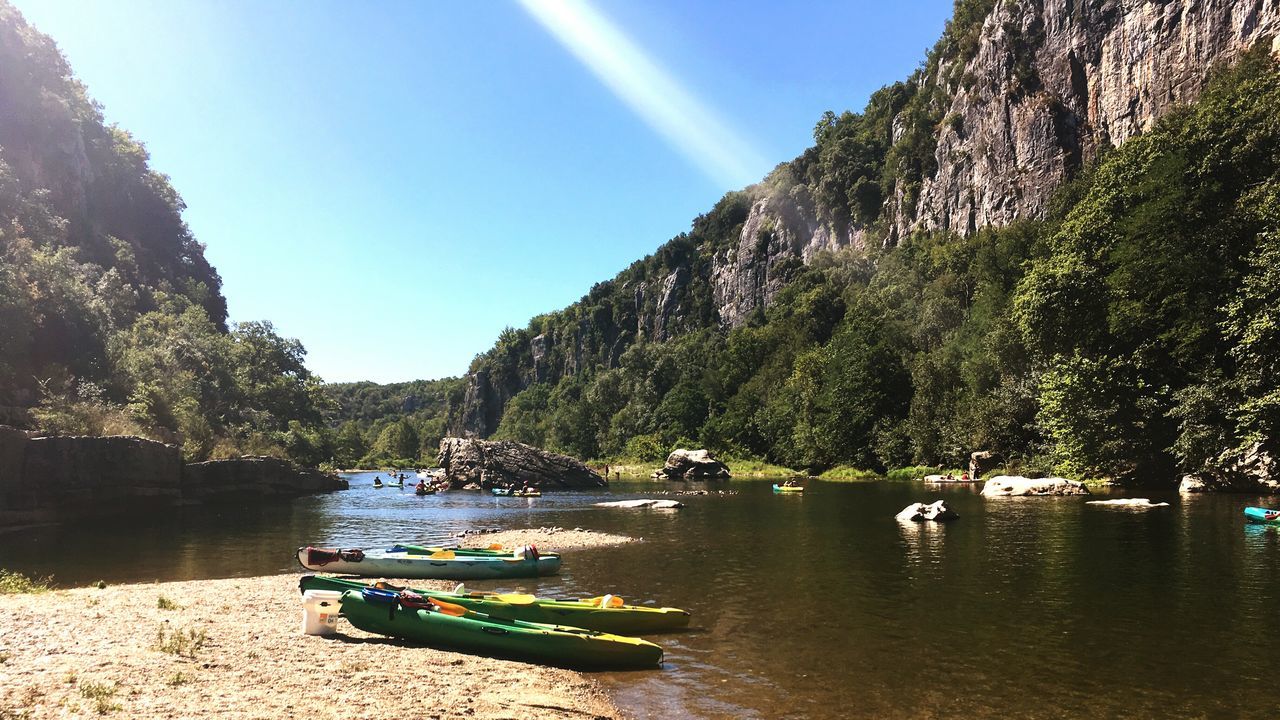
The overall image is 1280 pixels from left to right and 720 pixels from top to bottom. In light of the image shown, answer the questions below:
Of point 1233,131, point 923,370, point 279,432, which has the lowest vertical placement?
point 279,432

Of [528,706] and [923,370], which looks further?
[923,370]

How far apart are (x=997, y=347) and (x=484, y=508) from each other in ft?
159

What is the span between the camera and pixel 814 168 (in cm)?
15900

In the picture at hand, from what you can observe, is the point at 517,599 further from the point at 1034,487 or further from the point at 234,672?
the point at 1034,487

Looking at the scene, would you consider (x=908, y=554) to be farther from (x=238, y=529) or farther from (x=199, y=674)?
(x=238, y=529)

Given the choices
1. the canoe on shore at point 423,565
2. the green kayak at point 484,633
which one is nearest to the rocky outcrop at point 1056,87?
the canoe on shore at point 423,565

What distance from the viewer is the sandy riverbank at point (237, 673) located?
9164 millimetres

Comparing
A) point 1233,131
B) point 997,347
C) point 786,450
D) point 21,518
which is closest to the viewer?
point 21,518

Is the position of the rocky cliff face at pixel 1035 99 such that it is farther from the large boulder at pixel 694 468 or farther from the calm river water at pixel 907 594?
the calm river water at pixel 907 594

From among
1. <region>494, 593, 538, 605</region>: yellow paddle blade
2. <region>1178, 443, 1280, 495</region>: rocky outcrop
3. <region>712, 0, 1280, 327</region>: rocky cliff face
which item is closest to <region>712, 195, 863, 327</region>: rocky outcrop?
<region>712, 0, 1280, 327</region>: rocky cliff face

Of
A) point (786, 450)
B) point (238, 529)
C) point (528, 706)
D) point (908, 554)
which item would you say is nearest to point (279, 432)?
point (238, 529)

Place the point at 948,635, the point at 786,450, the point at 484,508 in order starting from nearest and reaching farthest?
the point at 948,635 < the point at 484,508 < the point at 786,450

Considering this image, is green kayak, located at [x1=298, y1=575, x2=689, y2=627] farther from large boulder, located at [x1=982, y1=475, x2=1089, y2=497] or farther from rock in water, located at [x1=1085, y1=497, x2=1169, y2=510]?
large boulder, located at [x1=982, y1=475, x2=1089, y2=497]

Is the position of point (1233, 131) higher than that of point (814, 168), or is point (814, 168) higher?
point (814, 168)
